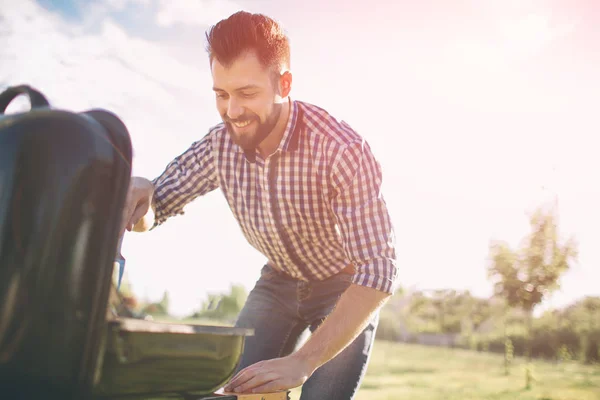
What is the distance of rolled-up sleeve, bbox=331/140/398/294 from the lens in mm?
1987

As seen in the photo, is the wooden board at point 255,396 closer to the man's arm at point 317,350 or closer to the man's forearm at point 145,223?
the man's arm at point 317,350

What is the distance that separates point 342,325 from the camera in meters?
1.86

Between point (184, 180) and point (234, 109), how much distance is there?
426 millimetres

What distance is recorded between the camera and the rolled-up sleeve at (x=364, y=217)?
199cm

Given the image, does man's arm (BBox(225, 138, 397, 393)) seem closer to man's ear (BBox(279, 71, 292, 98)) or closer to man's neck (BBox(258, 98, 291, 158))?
man's neck (BBox(258, 98, 291, 158))

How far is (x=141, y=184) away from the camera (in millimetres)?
1970

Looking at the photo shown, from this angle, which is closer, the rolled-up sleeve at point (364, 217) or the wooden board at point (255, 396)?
the wooden board at point (255, 396)

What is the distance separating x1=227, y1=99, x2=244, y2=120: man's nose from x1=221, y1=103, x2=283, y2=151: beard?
0.6 inches

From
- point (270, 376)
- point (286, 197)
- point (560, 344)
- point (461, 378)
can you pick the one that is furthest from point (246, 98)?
point (560, 344)

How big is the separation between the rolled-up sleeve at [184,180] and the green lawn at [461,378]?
6169 mm

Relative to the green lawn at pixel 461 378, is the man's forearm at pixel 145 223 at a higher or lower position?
higher

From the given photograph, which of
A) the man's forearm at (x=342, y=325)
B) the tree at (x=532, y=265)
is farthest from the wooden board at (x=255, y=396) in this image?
the tree at (x=532, y=265)

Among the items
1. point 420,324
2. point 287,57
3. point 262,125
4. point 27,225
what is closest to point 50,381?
point 27,225

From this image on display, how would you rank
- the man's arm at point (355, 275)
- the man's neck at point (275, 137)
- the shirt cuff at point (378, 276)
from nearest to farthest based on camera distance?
the man's arm at point (355, 275) < the shirt cuff at point (378, 276) < the man's neck at point (275, 137)
